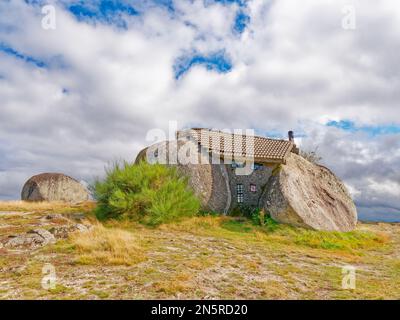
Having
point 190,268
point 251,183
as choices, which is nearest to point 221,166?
point 251,183

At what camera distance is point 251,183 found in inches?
815

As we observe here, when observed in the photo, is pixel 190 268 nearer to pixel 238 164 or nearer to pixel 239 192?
pixel 239 192

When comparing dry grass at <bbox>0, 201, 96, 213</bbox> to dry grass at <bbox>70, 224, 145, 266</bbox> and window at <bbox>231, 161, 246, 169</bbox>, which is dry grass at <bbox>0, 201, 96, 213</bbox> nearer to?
window at <bbox>231, 161, 246, 169</bbox>

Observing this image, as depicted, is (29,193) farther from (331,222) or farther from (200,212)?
(331,222)

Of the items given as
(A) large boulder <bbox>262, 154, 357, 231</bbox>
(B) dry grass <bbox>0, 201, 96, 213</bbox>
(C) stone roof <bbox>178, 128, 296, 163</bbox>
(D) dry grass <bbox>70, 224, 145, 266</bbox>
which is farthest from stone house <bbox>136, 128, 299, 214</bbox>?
(D) dry grass <bbox>70, 224, 145, 266</bbox>

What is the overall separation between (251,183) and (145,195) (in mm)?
7556

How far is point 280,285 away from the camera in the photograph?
24.1 feet

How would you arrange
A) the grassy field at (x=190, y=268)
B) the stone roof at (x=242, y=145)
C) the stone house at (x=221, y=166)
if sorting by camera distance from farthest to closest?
1. the stone roof at (x=242, y=145)
2. the stone house at (x=221, y=166)
3. the grassy field at (x=190, y=268)

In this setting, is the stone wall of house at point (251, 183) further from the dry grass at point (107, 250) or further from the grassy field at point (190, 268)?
the dry grass at point (107, 250)

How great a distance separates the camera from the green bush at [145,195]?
16000 mm

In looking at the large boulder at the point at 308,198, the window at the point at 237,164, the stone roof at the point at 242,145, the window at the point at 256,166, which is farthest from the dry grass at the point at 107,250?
the window at the point at 256,166

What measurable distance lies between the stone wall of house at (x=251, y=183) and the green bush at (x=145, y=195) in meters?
3.54

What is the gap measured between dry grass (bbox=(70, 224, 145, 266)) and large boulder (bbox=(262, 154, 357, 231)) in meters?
9.84
